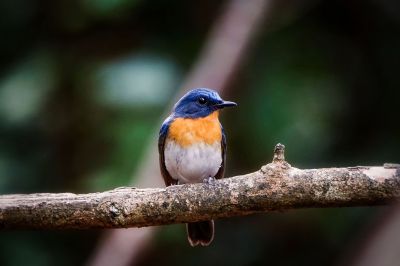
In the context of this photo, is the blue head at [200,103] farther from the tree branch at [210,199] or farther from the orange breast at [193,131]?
the tree branch at [210,199]

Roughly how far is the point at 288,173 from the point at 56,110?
398 cm

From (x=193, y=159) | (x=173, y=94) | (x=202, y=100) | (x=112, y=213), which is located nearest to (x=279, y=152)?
(x=112, y=213)

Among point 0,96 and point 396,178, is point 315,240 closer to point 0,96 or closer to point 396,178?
point 0,96

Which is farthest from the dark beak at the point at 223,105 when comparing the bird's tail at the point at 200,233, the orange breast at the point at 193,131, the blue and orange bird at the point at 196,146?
the bird's tail at the point at 200,233

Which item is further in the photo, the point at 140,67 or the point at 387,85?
the point at 387,85

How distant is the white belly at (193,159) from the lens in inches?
181

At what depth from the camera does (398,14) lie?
7.10 m

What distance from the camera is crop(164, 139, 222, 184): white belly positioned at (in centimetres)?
461

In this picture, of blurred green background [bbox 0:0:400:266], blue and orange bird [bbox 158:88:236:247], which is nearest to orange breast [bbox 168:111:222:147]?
blue and orange bird [bbox 158:88:236:247]

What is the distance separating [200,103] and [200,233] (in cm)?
87

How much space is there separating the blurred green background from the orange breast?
0.73m

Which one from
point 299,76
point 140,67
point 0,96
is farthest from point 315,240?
point 0,96

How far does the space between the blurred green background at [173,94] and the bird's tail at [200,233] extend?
1.02 meters

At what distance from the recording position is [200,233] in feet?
15.1
